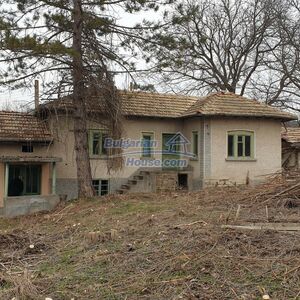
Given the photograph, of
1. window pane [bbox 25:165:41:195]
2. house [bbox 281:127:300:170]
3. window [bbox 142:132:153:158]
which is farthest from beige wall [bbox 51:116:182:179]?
house [bbox 281:127:300:170]

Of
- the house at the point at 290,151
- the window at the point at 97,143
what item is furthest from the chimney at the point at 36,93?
the house at the point at 290,151

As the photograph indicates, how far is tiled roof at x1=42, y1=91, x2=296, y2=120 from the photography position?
2259 cm

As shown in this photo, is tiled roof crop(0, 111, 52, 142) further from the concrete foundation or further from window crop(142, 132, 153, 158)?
window crop(142, 132, 153, 158)

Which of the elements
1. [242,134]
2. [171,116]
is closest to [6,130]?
[171,116]

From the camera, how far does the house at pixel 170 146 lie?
21.8 m

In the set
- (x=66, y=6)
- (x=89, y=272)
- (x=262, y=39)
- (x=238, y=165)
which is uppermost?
(x=262, y=39)

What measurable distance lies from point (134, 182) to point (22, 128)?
603cm

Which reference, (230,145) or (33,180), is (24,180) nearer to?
(33,180)

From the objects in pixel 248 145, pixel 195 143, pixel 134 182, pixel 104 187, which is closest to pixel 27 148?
Result: pixel 104 187

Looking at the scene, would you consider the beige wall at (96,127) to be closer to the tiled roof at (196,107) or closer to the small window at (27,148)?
the tiled roof at (196,107)

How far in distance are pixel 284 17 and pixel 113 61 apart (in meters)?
23.1

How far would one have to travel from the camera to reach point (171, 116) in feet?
77.8

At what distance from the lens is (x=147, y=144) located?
23.8m

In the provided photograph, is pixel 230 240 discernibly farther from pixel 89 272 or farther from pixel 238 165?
pixel 238 165
